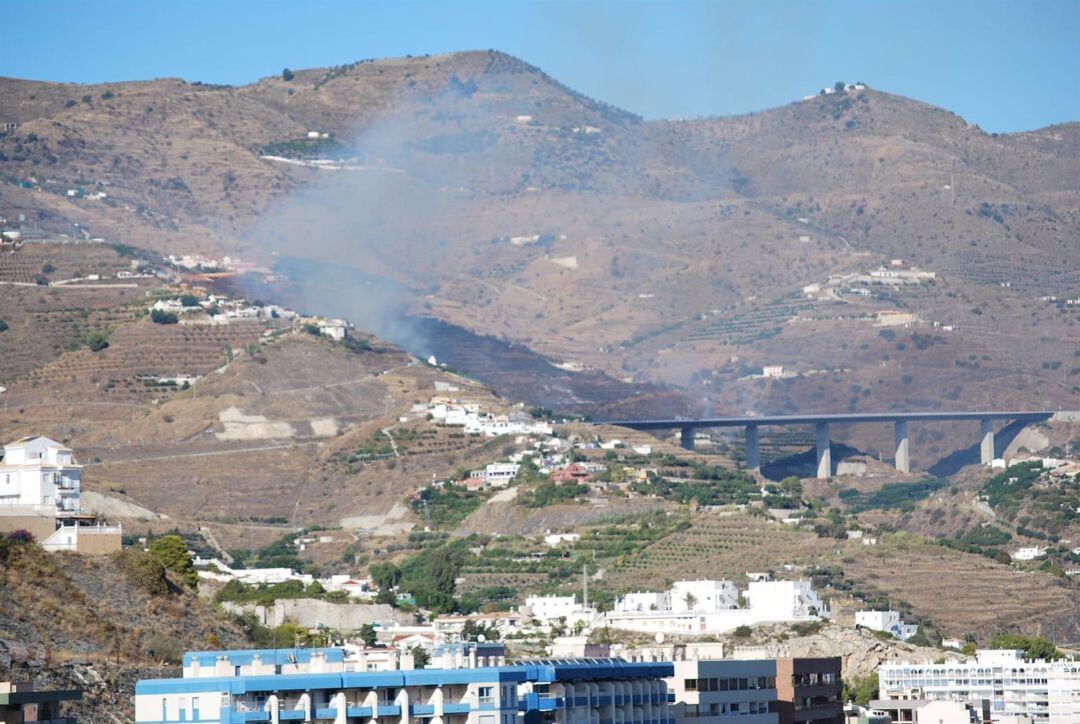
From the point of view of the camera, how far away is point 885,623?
13050 centimetres

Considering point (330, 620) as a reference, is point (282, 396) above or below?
above

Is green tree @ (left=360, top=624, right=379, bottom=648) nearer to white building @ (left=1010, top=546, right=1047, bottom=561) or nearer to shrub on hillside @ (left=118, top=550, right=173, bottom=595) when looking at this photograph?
shrub on hillside @ (left=118, top=550, right=173, bottom=595)

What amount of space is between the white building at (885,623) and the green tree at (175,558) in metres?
40.2

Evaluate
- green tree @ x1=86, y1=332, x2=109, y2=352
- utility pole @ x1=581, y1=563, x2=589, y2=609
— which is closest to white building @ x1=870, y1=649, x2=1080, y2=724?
utility pole @ x1=581, y1=563, x2=589, y2=609

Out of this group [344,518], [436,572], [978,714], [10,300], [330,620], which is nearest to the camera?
[978,714]

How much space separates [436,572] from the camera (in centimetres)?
13812

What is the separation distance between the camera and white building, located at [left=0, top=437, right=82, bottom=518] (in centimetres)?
8850

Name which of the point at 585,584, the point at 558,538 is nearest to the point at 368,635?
the point at 585,584

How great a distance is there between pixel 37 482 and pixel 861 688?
30.3m

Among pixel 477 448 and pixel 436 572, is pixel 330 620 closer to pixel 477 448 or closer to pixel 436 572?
pixel 436 572

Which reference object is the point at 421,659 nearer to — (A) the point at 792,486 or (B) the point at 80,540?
(B) the point at 80,540

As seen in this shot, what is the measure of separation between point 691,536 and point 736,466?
38728mm

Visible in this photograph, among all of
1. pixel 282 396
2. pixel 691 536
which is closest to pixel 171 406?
pixel 282 396

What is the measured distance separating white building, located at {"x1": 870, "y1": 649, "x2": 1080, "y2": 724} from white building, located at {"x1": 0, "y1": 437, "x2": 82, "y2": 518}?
1024 inches
